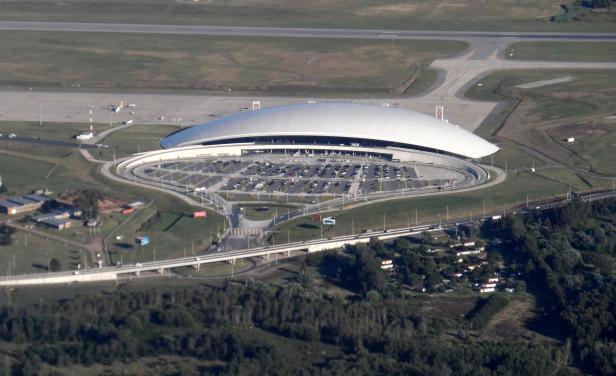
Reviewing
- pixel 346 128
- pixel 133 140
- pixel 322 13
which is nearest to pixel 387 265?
pixel 346 128

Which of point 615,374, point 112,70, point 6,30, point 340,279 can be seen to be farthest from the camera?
point 6,30

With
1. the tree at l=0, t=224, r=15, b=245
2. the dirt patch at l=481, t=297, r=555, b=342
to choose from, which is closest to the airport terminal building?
the tree at l=0, t=224, r=15, b=245

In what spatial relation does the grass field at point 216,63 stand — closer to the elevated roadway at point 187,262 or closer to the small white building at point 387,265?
the elevated roadway at point 187,262

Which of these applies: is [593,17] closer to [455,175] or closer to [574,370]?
Result: [455,175]

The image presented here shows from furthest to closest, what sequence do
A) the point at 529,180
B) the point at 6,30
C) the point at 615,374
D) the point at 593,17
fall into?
the point at 593,17
the point at 6,30
the point at 529,180
the point at 615,374

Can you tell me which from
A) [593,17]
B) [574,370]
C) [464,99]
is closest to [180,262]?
[574,370]
